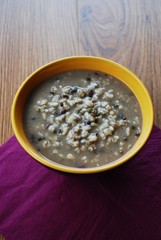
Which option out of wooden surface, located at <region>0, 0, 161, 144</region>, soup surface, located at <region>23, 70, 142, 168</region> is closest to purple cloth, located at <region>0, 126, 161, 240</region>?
soup surface, located at <region>23, 70, 142, 168</region>

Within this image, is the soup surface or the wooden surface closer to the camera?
the soup surface

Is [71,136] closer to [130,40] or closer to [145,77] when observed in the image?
[145,77]

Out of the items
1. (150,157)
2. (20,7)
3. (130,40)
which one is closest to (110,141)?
(150,157)

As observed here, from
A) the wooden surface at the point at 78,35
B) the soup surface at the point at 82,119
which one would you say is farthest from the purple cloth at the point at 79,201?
the wooden surface at the point at 78,35

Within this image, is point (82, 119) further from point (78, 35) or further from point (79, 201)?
point (78, 35)

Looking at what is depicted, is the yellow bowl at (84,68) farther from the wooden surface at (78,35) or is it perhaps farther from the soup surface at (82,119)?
the wooden surface at (78,35)

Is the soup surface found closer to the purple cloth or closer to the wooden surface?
the purple cloth
